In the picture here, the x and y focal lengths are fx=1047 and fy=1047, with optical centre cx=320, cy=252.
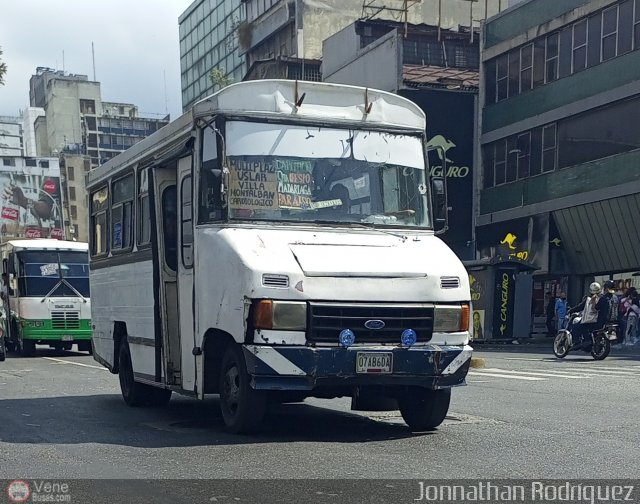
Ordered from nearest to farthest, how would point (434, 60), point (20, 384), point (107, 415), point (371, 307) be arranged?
1. point (371, 307)
2. point (107, 415)
3. point (20, 384)
4. point (434, 60)

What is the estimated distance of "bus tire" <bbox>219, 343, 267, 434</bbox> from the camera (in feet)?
28.6

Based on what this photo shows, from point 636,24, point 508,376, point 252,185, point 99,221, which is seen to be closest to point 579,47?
point 636,24

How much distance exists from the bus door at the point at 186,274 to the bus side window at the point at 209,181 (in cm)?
33

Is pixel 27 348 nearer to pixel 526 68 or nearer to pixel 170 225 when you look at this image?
pixel 170 225

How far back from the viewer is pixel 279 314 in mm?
8352

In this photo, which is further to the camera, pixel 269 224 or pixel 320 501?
pixel 269 224

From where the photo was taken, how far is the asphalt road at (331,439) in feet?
24.1

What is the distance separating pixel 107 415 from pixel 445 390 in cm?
397

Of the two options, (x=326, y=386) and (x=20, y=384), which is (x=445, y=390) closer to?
(x=326, y=386)

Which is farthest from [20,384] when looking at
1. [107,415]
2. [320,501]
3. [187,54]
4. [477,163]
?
[187,54]

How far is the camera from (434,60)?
5119 cm

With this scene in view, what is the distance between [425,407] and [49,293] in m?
18.7

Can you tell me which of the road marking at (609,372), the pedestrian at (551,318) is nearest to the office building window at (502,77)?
the pedestrian at (551,318)

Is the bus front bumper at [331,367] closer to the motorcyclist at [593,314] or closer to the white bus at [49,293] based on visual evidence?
the motorcyclist at [593,314]
